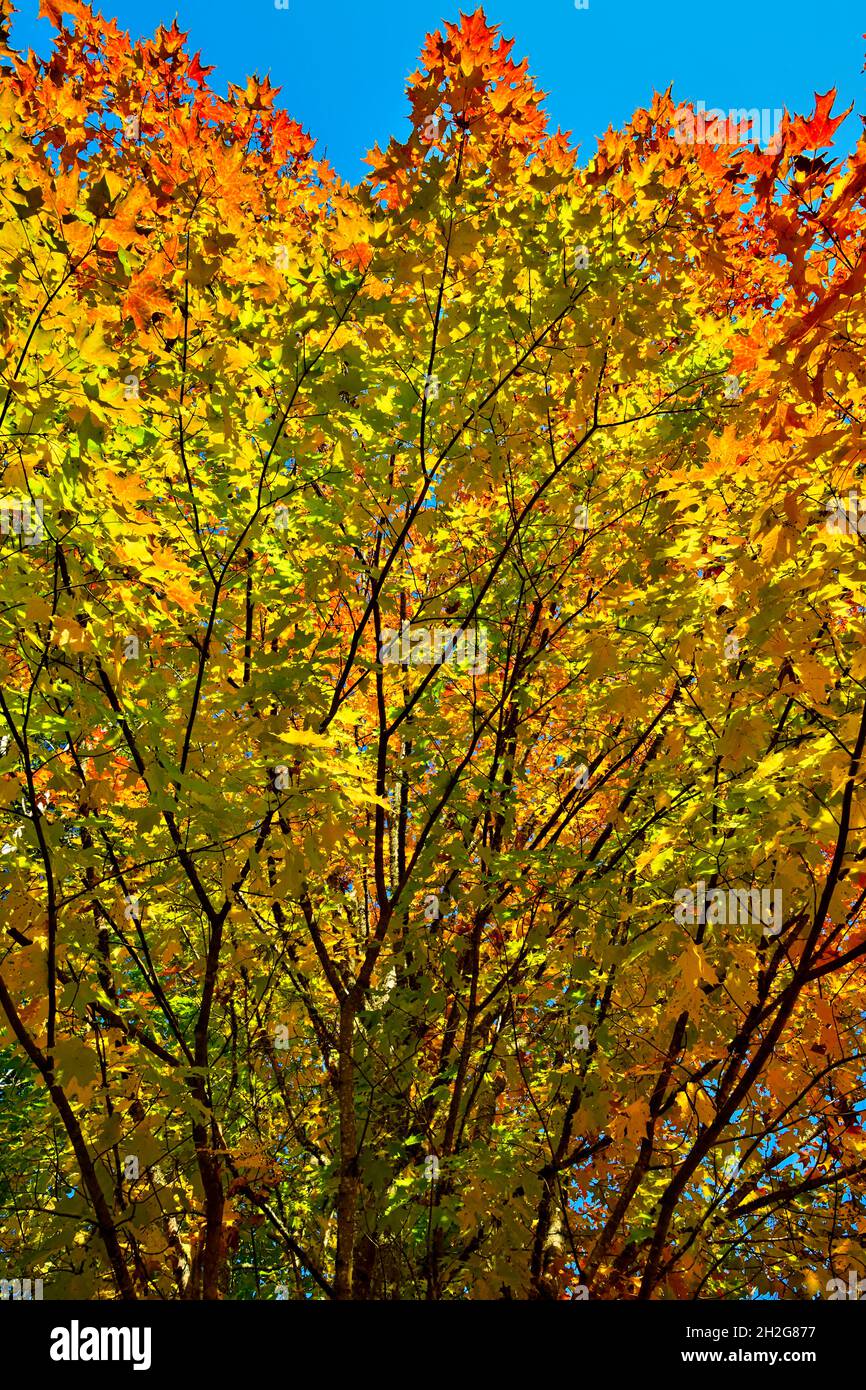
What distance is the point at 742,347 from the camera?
2732 mm

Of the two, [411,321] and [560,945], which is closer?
[411,321]

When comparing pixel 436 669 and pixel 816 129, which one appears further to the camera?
pixel 436 669

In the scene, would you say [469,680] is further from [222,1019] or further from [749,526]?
[222,1019]

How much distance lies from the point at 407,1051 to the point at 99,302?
3677 millimetres

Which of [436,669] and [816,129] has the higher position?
[816,129]

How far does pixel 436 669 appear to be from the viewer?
157 inches

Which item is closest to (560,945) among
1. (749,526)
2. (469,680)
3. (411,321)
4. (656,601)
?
(469,680)

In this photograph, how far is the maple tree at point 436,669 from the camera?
280cm

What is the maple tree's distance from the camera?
9.19 feet
